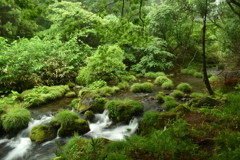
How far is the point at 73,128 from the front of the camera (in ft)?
20.9

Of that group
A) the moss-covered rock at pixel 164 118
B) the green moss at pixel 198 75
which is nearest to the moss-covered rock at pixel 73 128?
the moss-covered rock at pixel 164 118

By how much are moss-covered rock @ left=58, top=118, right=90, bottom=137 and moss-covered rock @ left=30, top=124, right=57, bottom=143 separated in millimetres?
289

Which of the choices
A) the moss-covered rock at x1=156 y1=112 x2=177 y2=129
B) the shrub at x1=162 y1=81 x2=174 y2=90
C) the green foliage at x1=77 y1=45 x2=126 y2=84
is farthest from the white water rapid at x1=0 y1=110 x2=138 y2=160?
the shrub at x1=162 y1=81 x2=174 y2=90

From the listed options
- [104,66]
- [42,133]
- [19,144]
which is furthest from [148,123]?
[104,66]

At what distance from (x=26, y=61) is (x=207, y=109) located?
1110cm

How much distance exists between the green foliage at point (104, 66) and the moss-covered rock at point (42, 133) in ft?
19.4

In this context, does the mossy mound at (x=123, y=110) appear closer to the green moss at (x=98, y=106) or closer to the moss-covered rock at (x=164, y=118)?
the green moss at (x=98, y=106)

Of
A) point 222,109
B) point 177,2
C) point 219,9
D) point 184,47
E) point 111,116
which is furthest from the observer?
point 184,47

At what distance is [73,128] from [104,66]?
20.0 feet

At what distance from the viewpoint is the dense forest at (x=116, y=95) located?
12.1 ft

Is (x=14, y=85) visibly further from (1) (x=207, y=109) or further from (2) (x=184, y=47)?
(2) (x=184, y=47)

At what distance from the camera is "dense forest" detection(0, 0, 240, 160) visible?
12.1 ft

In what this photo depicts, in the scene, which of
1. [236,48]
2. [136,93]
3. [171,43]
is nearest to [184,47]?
[171,43]

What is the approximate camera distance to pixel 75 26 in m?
4.36
